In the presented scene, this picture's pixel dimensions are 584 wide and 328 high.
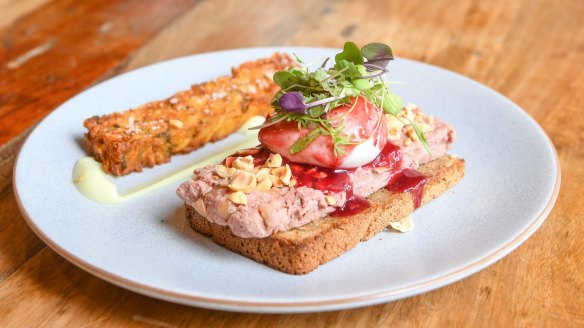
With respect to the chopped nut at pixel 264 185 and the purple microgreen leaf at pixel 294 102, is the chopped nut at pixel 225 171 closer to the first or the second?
the chopped nut at pixel 264 185

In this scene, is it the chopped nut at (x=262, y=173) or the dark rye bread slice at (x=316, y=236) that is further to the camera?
the chopped nut at (x=262, y=173)

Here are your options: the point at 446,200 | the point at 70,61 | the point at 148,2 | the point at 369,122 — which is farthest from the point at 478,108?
the point at 148,2

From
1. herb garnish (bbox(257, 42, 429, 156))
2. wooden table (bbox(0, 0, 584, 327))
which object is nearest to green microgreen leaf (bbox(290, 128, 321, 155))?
herb garnish (bbox(257, 42, 429, 156))

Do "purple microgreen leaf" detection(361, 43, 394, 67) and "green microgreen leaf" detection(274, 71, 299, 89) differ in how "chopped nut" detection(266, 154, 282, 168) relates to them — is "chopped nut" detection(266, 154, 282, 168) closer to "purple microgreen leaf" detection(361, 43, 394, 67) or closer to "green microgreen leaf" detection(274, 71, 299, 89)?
"green microgreen leaf" detection(274, 71, 299, 89)

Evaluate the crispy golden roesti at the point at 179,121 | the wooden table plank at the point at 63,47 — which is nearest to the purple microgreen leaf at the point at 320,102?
the crispy golden roesti at the point at 179,121

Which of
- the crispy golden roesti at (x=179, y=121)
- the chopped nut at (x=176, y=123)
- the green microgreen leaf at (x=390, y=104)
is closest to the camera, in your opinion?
the green microgreen leaf at (x=390, y=104)

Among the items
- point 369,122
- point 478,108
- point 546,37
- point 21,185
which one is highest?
point 369,122

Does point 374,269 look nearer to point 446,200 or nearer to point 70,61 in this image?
point 446,200

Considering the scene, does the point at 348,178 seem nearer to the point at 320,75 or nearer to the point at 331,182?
the point at 331,182
